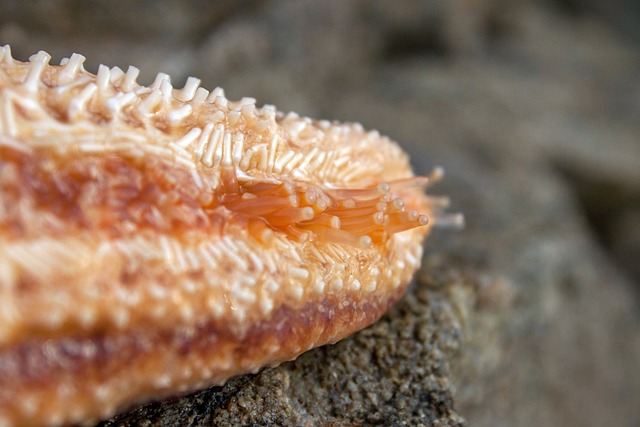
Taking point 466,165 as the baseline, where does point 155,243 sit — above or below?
below

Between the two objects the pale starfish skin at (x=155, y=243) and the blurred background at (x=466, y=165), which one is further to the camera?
the blurred background at (x=466, y=165)

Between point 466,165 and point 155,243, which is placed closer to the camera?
point 155,243

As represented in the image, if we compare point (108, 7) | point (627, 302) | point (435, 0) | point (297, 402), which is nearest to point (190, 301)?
point (297, 402)

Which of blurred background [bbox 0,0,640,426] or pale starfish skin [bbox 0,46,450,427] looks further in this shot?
blurred background [bbox 0,0,640,426]

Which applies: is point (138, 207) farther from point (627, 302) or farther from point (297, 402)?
point (627, 302)
